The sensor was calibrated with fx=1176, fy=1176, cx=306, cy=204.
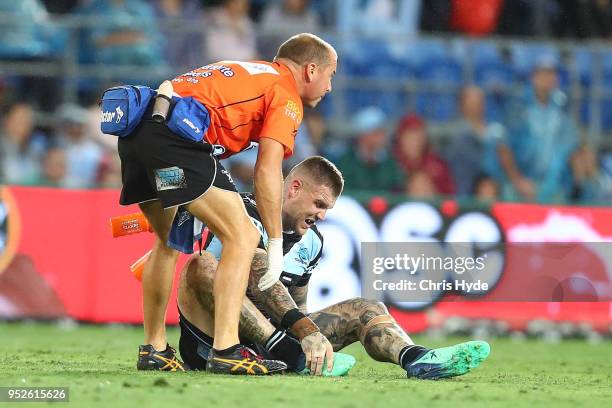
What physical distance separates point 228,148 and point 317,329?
1079mm

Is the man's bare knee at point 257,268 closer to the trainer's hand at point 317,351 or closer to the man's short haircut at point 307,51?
the trainer's hand at point 317,351

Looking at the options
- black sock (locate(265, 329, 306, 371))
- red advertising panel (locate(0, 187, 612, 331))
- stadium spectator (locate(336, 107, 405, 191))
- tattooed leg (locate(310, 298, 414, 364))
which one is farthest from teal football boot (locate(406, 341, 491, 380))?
stadium spectator (locate(336, 107, 405, 191))

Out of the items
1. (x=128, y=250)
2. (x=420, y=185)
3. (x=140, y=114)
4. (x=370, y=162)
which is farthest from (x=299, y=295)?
(x=420, y=185)

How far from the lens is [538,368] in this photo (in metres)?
8.09

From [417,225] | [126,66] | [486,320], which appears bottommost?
[486,320]

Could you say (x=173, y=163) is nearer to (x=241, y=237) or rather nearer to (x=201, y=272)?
(x=241, y=237)

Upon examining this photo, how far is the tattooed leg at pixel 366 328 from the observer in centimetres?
632

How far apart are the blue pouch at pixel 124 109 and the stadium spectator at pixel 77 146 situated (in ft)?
20.2

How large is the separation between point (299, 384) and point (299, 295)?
110 centimetres

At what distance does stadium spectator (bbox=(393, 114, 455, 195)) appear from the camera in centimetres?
1312

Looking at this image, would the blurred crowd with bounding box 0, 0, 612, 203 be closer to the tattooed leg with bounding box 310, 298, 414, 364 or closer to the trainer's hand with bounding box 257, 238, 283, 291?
the tattooed leg with bounding box 310, 298, 414, 364

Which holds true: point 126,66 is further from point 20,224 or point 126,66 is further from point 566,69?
point 566,69

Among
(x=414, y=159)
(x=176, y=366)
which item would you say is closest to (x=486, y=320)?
(x=414, y=159)

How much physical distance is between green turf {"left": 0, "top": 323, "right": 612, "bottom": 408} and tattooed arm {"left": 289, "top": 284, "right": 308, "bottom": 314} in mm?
496
